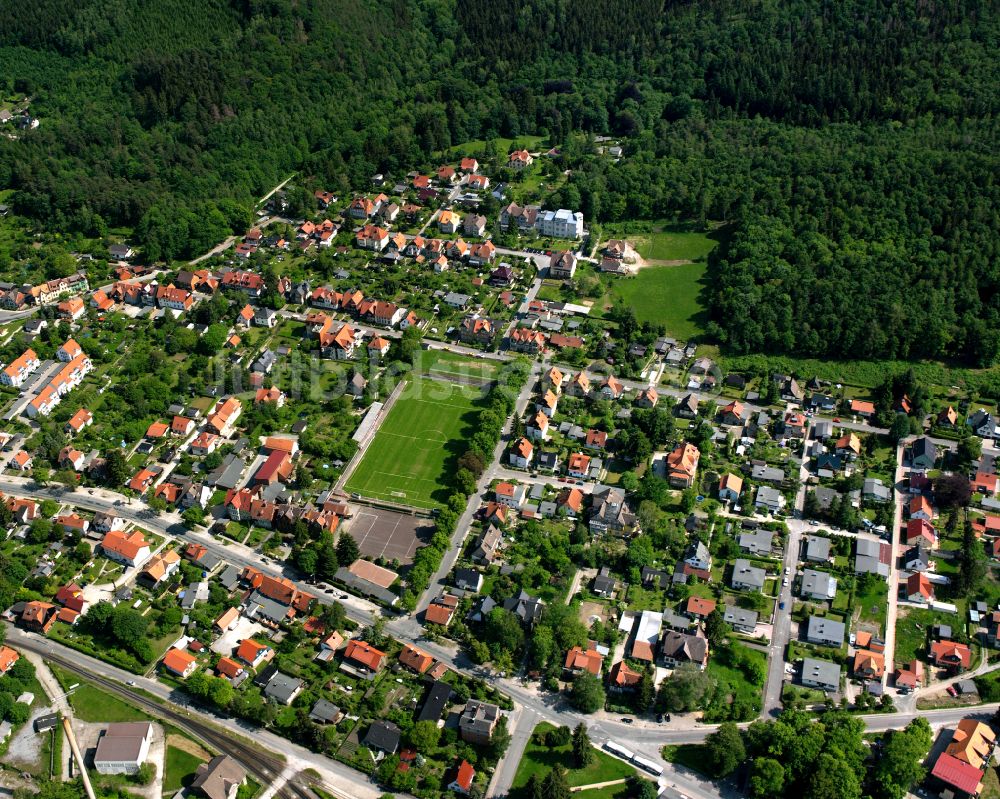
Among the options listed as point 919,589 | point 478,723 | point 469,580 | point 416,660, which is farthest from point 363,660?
point 919,589

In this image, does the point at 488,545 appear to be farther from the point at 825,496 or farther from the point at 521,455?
the point at 825,496

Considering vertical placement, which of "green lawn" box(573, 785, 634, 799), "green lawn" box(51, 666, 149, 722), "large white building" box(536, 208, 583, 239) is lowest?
"green lawn" box(573, 785, 634, 799)

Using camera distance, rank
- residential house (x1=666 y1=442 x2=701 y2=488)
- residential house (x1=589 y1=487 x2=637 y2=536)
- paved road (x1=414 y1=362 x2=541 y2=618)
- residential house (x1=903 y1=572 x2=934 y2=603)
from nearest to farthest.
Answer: residential house (x1=903 y1=572 x2=934 y2=603)
paved road (x1=414 y1=362 x2=541 y2=618)
residential house (x1=589 y1=487 x2=637 y2=536)
residential house (x1=666 y1=442 x2=701 y2=488)

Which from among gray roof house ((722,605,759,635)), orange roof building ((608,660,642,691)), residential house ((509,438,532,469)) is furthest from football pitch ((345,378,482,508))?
gray roof house ((722,605,759,635))

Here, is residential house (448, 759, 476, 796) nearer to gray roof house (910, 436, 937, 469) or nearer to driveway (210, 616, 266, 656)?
driveway (210, 616, 266, 656)

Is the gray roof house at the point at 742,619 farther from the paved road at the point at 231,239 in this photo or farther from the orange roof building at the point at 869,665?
the paved road at the point at 231,239

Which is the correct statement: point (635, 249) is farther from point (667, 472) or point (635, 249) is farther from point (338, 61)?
point (338, 61)

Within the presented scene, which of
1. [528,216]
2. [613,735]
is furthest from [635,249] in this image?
[613,735]

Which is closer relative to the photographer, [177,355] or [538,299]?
[177,355]
